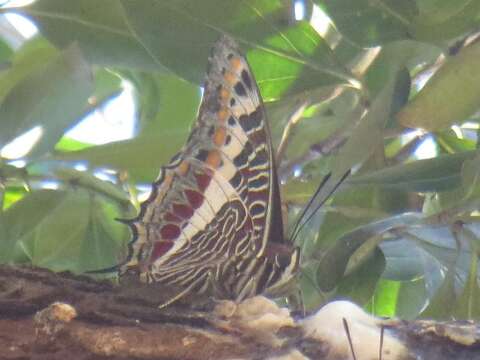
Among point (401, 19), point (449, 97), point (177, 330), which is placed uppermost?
point (401, 19)

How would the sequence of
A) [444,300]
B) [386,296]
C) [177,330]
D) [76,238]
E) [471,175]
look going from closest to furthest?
[177,330], [471,175], [444,300], [76,238], [386,296]

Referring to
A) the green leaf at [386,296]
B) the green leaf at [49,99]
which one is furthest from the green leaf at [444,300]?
the green leaf at [49,99]

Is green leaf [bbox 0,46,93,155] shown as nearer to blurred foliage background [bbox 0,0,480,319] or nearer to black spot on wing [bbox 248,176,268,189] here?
blurred foliage background [bbox 0,0,480,319]

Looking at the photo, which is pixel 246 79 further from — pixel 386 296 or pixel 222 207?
pixel 386 296

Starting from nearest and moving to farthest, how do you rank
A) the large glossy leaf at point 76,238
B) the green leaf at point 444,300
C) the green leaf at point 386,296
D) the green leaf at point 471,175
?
the green leaf at point 471,175
the green leaf at point 444,300
the large glossy leaf at point 76,238
the green leaf at point 386,296

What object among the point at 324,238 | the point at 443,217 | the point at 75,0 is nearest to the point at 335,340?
the point at 443,217

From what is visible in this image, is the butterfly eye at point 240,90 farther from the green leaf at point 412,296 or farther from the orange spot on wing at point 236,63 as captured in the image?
the green leaf at point 412,296

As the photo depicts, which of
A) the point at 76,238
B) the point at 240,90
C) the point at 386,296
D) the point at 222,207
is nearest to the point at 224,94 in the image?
the point at 240,90

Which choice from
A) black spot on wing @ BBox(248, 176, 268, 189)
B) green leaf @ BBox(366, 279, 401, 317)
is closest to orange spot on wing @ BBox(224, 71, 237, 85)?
black spot on wing @ BBox(248, 176, 268, 189)
